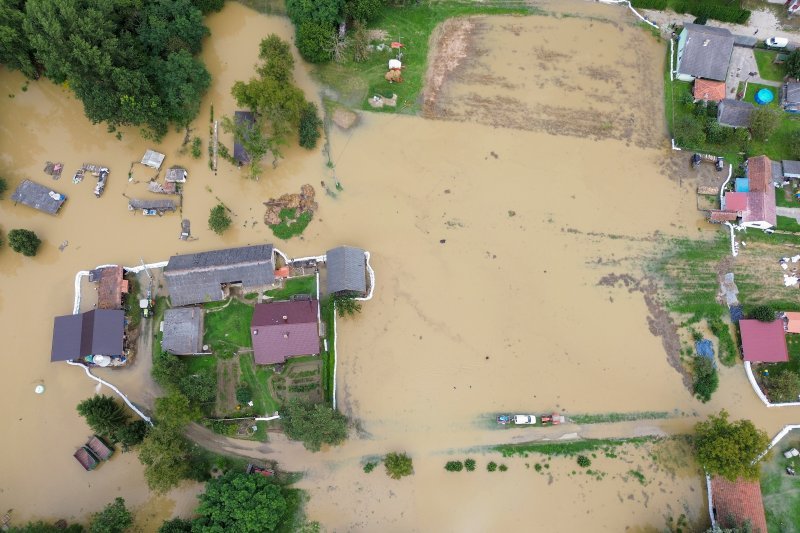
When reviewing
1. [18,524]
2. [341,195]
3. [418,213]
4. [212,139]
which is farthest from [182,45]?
[18,524]

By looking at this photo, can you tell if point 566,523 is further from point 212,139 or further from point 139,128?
point 139,128

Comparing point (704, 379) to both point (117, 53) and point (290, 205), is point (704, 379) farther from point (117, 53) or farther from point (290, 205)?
point (117, 53)

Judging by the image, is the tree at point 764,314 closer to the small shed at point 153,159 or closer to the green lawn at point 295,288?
the green lawn at point 295,288

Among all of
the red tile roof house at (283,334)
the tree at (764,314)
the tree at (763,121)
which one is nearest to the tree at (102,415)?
the red tile roof house at (283,334)

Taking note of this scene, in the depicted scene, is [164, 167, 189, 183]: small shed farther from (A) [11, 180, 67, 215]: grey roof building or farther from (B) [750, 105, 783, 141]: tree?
(B) [750, 105, 783, 141]: tree

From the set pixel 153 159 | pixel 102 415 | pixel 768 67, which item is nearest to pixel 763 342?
pixel 768 67
